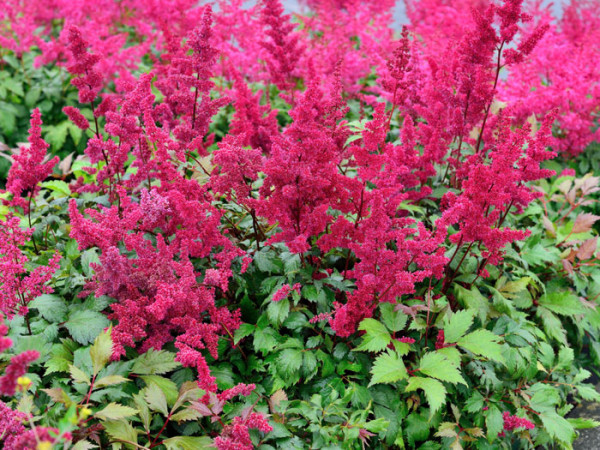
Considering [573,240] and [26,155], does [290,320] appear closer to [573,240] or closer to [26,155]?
[26,155]

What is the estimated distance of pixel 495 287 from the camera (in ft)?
9.48

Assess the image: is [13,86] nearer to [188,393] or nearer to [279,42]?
[279,42]

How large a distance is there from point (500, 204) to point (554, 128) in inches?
110

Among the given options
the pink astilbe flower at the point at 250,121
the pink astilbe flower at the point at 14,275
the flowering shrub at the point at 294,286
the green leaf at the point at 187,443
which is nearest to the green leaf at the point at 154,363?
the flowering shrub at the point at 294,286

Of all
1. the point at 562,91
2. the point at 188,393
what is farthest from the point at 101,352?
the point at 562,91

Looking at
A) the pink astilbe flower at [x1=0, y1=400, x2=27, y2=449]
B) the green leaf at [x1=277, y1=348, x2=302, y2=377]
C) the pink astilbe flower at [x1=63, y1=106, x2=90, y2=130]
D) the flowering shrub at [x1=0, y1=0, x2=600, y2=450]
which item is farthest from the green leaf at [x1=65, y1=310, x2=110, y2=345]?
the pink astilbe flower at [x1=63, y1=106, x2=90, y2=130]

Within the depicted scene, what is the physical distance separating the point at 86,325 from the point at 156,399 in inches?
19.5

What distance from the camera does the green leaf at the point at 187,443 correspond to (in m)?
1.97

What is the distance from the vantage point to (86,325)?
7.36 feet

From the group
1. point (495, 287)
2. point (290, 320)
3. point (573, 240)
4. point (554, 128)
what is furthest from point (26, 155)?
point (554, 128)

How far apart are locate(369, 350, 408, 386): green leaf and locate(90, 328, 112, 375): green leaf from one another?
41.5 inches

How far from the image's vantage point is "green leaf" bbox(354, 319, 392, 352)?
222 centimetres

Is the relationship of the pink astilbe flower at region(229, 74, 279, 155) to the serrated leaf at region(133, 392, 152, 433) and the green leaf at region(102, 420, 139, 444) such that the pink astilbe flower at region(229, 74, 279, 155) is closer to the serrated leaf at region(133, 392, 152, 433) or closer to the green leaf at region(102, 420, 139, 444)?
the serrated leaf at region(133, 392, 152, 433)

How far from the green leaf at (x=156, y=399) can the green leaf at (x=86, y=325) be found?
1.25 feet
